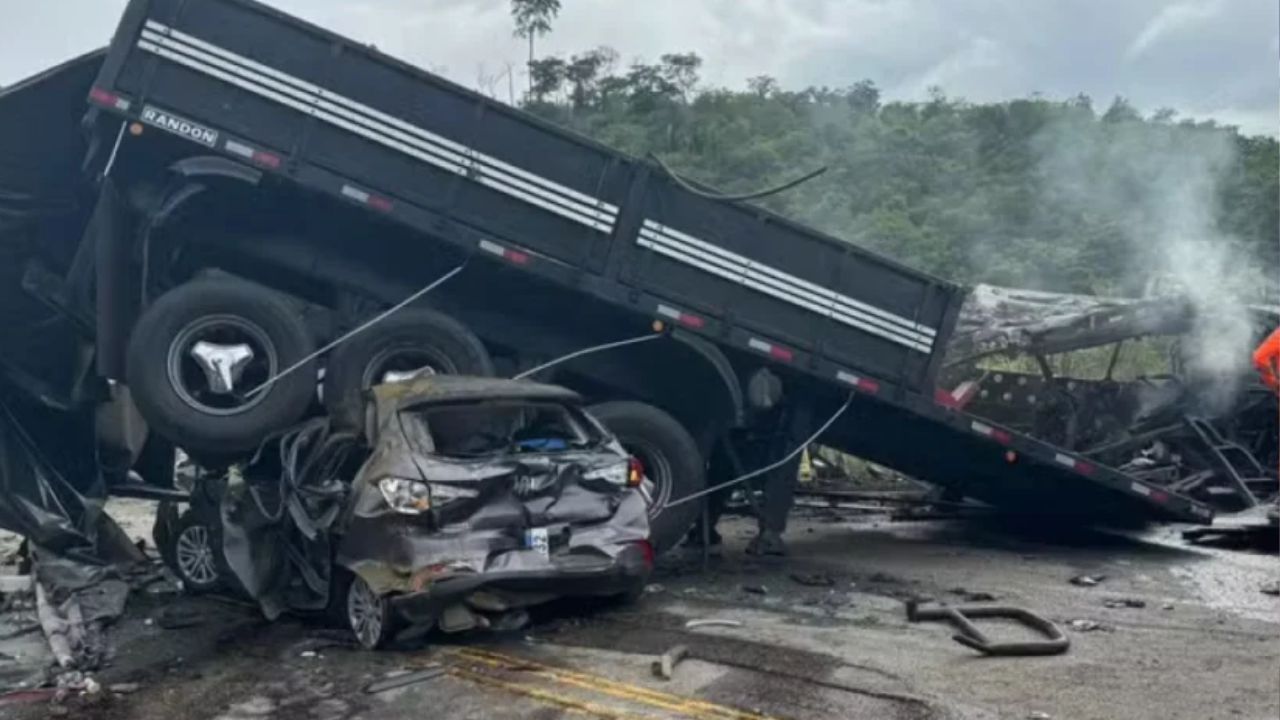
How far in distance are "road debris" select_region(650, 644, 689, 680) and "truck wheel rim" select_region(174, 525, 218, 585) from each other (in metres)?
3.50

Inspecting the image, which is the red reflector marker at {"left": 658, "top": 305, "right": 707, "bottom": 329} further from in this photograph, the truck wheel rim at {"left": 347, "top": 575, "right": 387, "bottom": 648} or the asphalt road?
the truck wheel rim at {"left": 347, "top": 575, "right": 387, "bottom": 648}

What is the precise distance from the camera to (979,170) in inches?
1355

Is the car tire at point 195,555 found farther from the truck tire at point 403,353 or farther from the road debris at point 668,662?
the road debris at point 668,662

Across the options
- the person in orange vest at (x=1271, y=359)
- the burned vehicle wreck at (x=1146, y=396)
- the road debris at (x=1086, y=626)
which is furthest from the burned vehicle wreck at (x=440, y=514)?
the burned vehicle wreck at (x=1146, y=396)

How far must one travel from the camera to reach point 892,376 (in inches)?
381

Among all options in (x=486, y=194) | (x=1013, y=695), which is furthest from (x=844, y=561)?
(x=1013, y=695)

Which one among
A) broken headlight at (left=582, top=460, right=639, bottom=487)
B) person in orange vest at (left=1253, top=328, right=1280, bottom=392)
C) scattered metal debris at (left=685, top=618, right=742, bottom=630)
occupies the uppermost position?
person in orange vest at (left=1253, top=328, right=1280, bottom=392)

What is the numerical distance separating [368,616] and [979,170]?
29966 mm

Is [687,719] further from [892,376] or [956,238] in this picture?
[956,238]

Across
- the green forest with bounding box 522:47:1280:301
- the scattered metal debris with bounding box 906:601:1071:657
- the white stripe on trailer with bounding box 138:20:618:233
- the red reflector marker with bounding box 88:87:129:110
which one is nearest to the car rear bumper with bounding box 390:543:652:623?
the scattered metal debris with bounding box 906:601:1071:657

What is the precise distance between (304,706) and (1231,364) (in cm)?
969

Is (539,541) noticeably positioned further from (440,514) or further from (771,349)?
(771,349)

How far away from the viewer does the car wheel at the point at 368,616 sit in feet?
21.6

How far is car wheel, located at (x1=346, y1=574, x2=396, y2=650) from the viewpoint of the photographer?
6.57 meters
